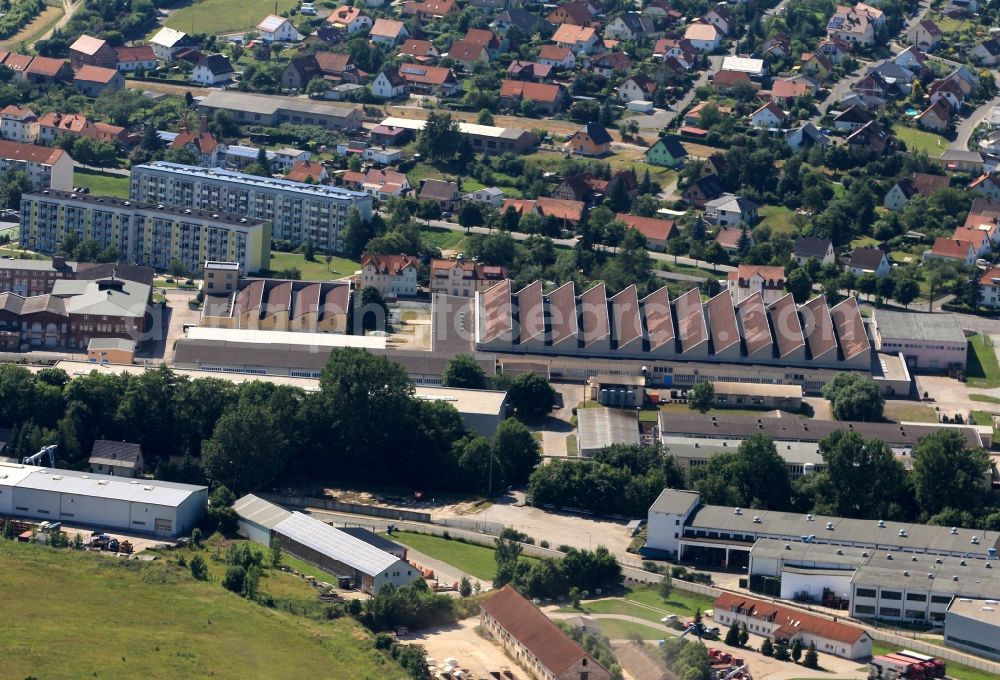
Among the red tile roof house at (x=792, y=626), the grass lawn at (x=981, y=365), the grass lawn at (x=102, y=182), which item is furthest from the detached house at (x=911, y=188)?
the red tile roof house at (x=792, y=626)

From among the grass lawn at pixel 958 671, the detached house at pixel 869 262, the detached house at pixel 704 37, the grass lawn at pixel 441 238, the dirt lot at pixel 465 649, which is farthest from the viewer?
the detached house at pixel 704 37

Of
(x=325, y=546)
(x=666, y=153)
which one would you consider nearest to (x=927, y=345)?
(x=666, y=153)

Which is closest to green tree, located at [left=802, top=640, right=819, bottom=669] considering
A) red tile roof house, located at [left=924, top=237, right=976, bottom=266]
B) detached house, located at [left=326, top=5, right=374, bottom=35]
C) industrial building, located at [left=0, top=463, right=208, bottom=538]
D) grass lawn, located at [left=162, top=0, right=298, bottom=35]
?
industrial building, located at [left=0, top=463, right=208, bottom=538]

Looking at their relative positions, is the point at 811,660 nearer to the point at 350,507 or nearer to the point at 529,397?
the point at 350,507

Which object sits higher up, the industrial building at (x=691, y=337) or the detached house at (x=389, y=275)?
the detached house at (x=389, y=275)

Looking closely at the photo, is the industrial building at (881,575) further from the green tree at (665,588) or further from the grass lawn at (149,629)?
the grass lawn at (149,629)

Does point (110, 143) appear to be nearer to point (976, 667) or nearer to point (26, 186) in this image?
point (26, 186)
